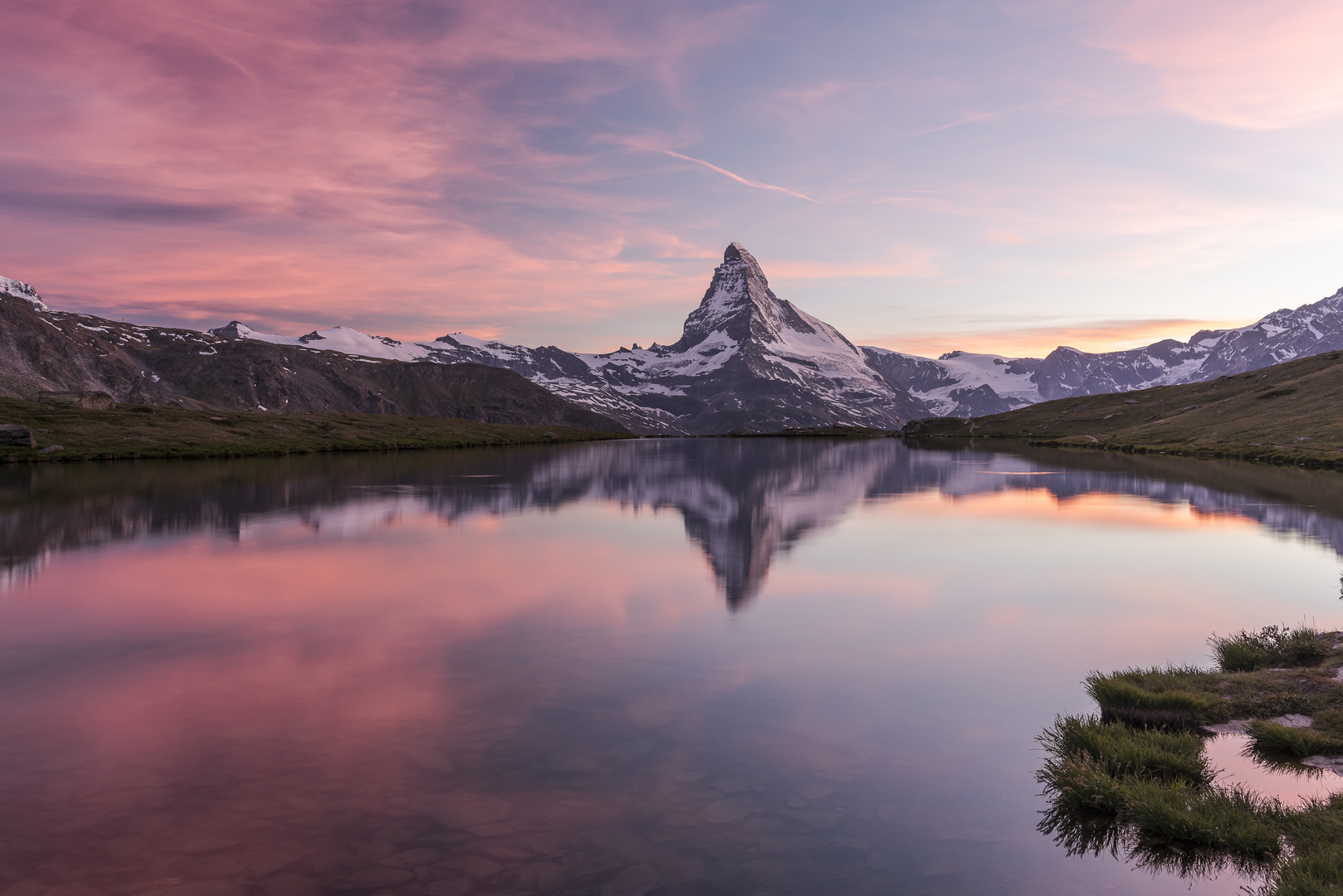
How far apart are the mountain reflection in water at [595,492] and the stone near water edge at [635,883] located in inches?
611

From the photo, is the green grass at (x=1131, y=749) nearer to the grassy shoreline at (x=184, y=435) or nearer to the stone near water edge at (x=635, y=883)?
the stone near water edge at (x=635, y=883)

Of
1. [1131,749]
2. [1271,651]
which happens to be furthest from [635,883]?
[1271,651]

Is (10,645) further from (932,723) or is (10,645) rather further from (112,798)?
(932,723)

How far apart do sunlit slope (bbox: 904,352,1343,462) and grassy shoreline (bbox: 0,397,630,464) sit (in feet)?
425

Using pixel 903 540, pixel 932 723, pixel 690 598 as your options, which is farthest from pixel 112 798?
pixel 903 540

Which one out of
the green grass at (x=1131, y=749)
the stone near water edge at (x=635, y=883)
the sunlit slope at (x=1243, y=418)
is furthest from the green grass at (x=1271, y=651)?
the sunlit slope at (x=1243, y=418)

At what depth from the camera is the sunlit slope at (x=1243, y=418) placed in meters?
104

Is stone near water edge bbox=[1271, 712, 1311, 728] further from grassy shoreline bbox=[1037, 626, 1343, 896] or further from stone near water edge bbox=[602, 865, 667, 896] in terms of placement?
stone near water edge bbox=[602, 865, 667, 896]

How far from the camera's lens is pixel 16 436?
9044cm

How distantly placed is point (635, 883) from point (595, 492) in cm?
5885

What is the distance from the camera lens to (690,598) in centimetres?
2648

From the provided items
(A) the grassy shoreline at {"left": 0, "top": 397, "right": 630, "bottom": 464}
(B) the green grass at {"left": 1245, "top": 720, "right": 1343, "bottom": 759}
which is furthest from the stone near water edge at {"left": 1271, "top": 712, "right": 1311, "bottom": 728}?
(A) the grassy shoreline at {"left": 0, "top": 397, "right": 630, "bottom": 464}

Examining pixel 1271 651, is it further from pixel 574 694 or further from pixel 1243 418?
pixel 1243 418

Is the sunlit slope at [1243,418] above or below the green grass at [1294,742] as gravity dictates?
above
